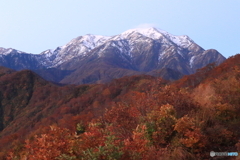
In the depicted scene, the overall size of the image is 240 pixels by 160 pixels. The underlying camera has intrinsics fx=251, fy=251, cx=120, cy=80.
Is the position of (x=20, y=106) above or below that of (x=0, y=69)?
below

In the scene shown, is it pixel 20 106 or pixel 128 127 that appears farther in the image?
pixel 20 106

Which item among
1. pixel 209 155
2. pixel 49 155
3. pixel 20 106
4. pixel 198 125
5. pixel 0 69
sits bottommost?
pixel 20 106

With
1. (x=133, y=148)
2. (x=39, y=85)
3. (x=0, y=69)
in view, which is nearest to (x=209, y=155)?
(x=133, y=148)

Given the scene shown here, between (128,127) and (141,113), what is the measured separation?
3.41 feet

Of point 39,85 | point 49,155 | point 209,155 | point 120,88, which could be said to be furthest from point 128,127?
point 39,85

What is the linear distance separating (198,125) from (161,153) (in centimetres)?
199

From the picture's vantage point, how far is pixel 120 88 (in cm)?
10119

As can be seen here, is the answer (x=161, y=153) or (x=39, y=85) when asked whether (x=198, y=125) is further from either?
(x=39, y=85)

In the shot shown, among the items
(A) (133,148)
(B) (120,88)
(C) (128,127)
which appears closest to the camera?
(A) (133,148)

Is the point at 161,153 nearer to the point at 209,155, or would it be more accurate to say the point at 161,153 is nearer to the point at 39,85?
the point at 209,155

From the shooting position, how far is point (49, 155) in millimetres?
6734

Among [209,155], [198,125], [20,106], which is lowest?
[20,106]

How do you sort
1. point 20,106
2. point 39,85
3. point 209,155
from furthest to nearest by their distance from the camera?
point 39,85 < point 20,106 < point 209,155

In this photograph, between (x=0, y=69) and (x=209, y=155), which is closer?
(x=209, y=155)
